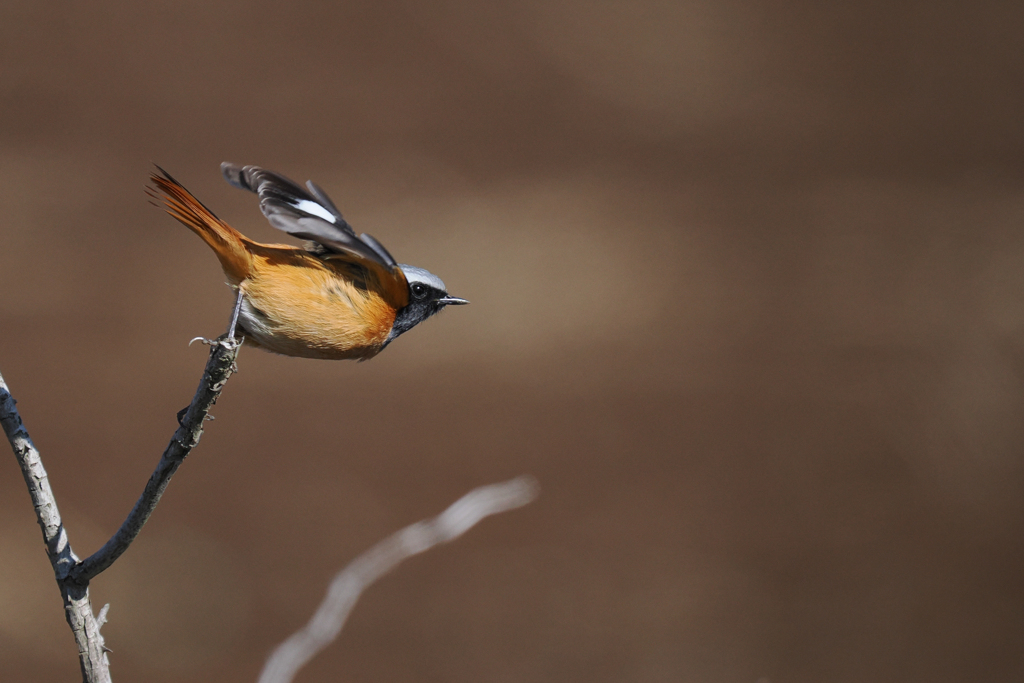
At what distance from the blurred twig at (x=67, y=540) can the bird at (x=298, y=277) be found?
349 millimetres

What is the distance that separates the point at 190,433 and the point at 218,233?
1.48 ft

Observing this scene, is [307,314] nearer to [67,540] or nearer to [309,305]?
[309,305]

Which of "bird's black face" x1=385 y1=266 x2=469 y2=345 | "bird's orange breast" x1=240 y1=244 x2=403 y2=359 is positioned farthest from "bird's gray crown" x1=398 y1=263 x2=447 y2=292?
"bird's orange breast" x1=240 y1=244 x2=403 y2=359

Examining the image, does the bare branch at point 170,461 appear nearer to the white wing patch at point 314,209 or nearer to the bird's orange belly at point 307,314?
the bird's orange belly at point 307,314

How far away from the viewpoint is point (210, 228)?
1.36 meters

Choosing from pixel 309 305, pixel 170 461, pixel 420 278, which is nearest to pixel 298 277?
pixel 309 305

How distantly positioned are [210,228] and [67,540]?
58 centimetres

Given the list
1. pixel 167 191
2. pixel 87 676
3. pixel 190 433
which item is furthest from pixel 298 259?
pixel 87 676

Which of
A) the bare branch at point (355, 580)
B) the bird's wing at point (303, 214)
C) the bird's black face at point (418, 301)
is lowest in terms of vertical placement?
the bare branch at point (355, 580)

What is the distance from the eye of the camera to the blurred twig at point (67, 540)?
0.99 meters

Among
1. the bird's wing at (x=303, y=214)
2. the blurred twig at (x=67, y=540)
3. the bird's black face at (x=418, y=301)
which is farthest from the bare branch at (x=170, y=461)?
the bird's black face at (x=418, y=301)

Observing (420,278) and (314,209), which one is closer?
(314,209)

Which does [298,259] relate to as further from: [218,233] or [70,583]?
[70,583]

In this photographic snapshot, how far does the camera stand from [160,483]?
105 cm
